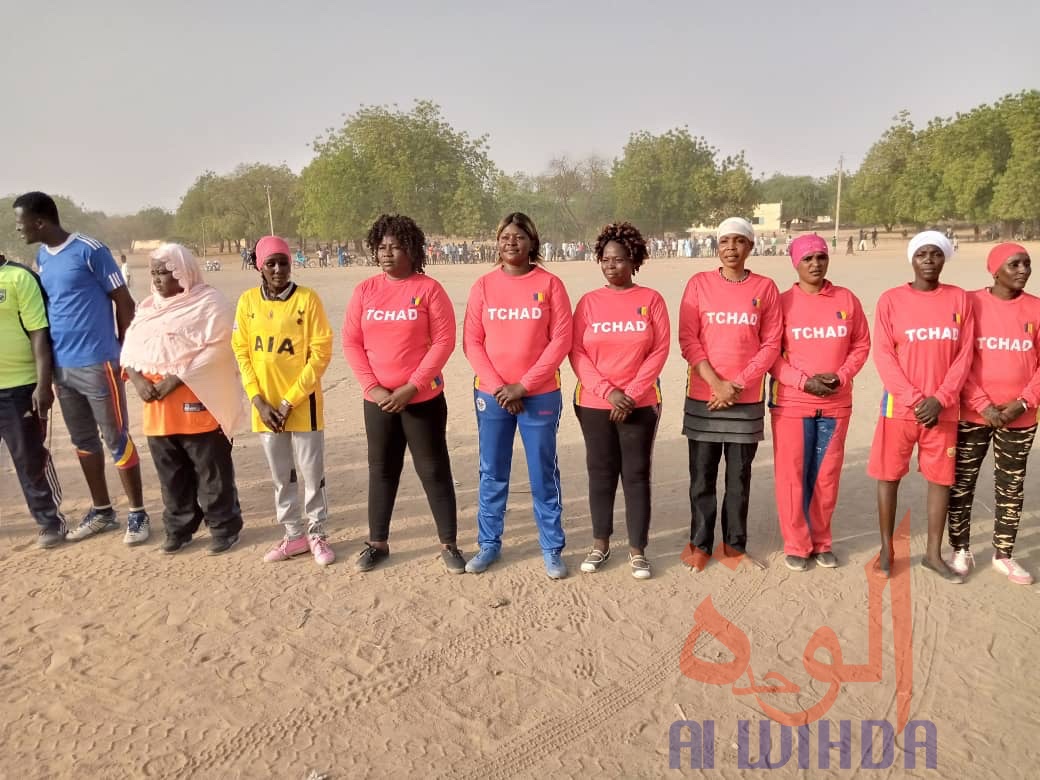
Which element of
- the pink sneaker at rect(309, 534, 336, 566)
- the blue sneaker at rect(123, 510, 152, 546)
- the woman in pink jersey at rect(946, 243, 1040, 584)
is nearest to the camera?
the woman in pink jersey at rect(946, 243, 1040, 584)

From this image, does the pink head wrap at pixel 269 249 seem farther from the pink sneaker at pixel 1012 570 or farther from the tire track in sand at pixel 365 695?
the pink sneaker at pixel 1012 570

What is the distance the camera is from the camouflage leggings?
4.10 m

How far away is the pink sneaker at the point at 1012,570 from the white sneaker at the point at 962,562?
0.14 meters

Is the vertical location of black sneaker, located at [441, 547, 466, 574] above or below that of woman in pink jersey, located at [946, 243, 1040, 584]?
below

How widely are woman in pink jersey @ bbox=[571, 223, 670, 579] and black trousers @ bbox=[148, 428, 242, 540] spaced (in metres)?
2.31

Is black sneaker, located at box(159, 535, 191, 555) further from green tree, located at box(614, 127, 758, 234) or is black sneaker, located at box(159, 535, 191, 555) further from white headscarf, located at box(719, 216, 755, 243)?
green tree, located at box(614, 127, 758, 234)

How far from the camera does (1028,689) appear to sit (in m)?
3.17

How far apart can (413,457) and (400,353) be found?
64 centimetres

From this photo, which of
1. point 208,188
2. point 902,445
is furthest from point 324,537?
point 208,188

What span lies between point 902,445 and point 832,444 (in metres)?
0.37

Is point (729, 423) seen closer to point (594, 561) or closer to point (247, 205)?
point (594, 561)

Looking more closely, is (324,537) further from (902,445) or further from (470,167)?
(470,167)

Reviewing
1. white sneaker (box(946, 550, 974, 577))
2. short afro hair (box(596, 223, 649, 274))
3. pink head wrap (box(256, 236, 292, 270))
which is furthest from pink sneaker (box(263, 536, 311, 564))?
white sneaker (box(946, 550, 974, 577))

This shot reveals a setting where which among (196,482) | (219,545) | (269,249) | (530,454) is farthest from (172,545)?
(530,454)
